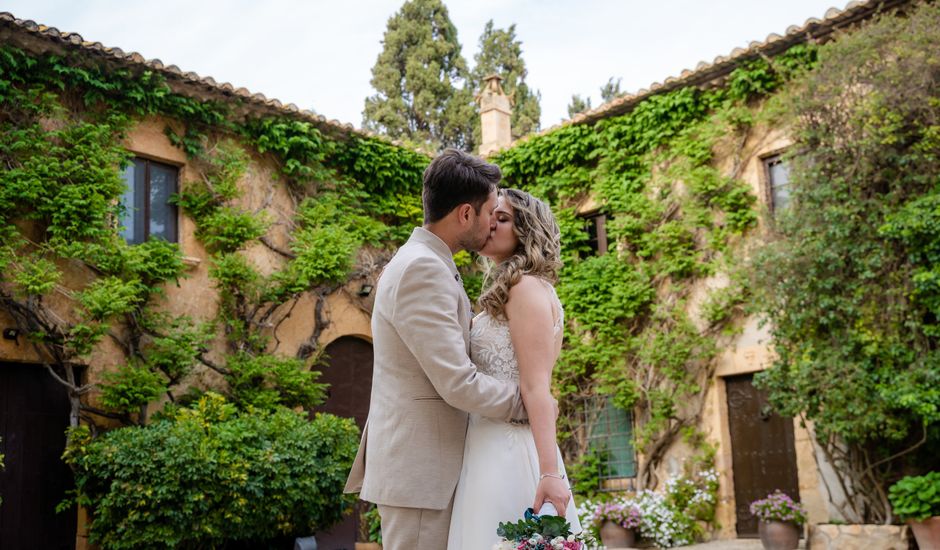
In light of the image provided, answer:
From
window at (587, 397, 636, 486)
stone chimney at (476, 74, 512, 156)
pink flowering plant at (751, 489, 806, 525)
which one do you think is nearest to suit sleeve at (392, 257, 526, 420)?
pink flowering plant at (751, 489, 806, 525)

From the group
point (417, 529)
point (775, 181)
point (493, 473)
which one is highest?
point (775, 181)

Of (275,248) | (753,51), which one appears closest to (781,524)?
(753,51)

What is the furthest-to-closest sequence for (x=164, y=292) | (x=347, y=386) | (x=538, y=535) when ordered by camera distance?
(x=347, y=386)
(x=164, y=292)
(x=538, y=535)

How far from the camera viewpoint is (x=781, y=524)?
9.26m

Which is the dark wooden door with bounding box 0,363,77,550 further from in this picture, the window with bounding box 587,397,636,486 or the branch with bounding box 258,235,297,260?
the window with bounding box 587,397,636,486

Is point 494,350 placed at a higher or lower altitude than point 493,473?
higher

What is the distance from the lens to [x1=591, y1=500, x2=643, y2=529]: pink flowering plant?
33.7 feet

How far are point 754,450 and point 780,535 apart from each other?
1.57 metres

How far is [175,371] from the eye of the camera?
388 inches

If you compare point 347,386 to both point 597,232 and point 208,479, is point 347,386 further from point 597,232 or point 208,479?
point 597,232

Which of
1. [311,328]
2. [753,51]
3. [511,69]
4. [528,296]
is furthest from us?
[511,69]

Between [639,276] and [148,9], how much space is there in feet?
26.6

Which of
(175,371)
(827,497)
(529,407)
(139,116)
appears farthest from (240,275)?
(529,407)

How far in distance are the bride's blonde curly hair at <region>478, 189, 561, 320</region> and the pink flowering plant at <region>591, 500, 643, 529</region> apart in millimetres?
7892
